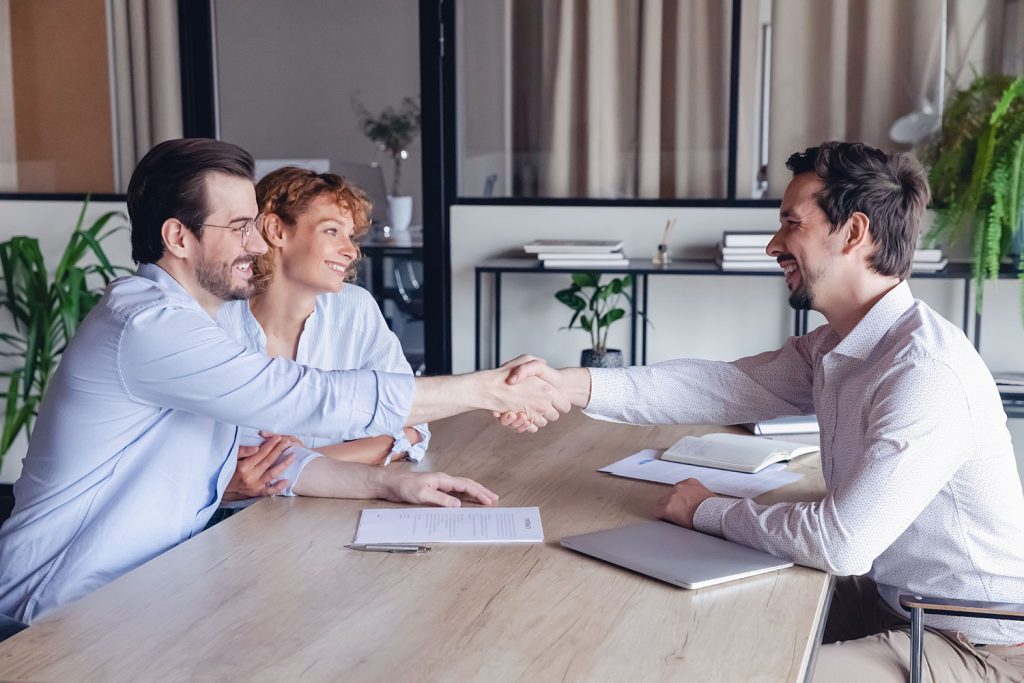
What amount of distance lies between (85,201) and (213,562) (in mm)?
3291

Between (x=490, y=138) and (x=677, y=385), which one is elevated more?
(x=490, y=138)

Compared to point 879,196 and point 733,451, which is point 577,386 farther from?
point 879,196

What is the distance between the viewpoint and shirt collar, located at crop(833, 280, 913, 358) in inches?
73.7

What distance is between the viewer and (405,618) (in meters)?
1.44

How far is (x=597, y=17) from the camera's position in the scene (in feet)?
13.4

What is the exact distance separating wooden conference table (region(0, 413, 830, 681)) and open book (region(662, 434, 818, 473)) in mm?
351

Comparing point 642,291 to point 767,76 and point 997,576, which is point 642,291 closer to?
point 767,76

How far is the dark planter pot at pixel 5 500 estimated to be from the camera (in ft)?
14.1

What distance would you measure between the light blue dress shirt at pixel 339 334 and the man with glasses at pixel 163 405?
0.45 m

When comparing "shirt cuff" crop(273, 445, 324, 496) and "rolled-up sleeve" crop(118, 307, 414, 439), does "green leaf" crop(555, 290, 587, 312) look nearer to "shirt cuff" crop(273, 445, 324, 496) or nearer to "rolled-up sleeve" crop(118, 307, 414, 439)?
"shirt cuff" crop(273, 445, 324, 496)

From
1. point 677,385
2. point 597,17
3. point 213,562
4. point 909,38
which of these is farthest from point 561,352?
point 213,562

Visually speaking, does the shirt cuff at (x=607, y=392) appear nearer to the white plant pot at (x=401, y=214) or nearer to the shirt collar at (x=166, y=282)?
the shirt collar at (x=166, y=282)

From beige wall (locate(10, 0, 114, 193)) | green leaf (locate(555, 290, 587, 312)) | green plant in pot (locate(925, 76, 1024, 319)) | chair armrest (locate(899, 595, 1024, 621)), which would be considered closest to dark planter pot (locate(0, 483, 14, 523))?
beige wall (locate(10, 0, 114, 193))

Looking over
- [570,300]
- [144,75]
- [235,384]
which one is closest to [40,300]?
[144,75]
